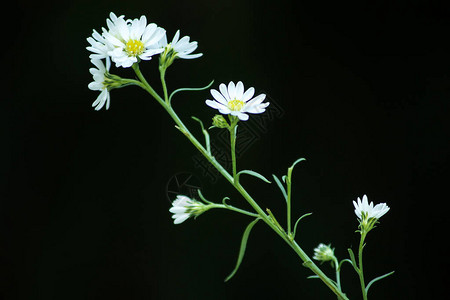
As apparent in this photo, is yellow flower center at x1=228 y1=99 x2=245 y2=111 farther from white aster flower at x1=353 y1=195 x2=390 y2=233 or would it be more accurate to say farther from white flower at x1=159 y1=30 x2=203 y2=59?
white aster flower at x1=353 y1=195 x2=390 y2=233

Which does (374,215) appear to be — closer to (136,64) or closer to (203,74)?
(136,64)

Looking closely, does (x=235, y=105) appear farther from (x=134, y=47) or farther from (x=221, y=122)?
(x=134, y=47)

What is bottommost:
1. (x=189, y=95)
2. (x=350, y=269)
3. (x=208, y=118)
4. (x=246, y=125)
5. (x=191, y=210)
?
(x=350, y=269)

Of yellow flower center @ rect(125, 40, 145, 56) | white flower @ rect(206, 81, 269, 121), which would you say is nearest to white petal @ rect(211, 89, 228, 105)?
white flower @ rect(206, 81, 269, 121)

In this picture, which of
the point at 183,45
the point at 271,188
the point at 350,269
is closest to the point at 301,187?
the point at 271,188

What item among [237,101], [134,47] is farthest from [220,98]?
[134,47]

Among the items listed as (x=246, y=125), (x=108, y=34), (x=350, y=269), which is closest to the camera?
(x=108, y=34)
